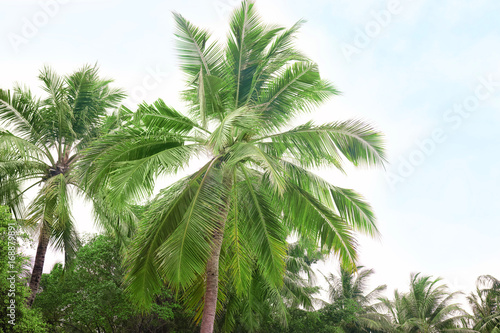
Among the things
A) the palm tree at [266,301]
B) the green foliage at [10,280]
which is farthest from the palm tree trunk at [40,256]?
the palm tree at [266,301]

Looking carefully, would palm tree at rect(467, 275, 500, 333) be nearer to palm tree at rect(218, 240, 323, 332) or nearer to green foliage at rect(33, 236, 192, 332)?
palm tree at rect(218, 240, 323, 332)

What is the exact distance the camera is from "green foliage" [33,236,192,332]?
13812 mm

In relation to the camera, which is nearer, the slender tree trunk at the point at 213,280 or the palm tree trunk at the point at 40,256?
the slender tree trunk at the point at 213,280

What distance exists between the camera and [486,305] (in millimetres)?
27562

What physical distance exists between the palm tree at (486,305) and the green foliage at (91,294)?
21.5m

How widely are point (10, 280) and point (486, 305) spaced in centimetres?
3000

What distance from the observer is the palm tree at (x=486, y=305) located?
→ 82.9ft

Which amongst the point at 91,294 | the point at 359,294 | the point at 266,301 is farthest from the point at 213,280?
the point at 359,294

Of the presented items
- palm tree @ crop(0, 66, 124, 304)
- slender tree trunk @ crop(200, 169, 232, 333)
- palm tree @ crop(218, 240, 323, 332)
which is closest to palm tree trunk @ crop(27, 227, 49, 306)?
palm tree @ crop(0, 66, 124, 304)

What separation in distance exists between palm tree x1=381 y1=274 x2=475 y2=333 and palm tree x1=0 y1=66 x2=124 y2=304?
76.6 ft

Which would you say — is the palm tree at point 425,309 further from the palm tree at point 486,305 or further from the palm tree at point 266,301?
the palm tree at point 266,301

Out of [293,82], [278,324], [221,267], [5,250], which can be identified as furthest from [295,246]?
[5,250]

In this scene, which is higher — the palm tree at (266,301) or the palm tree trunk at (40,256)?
the palm tree trunk at (40,256)

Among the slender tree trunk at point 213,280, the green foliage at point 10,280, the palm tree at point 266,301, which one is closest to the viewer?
the slender tree trunk at point 213,280
